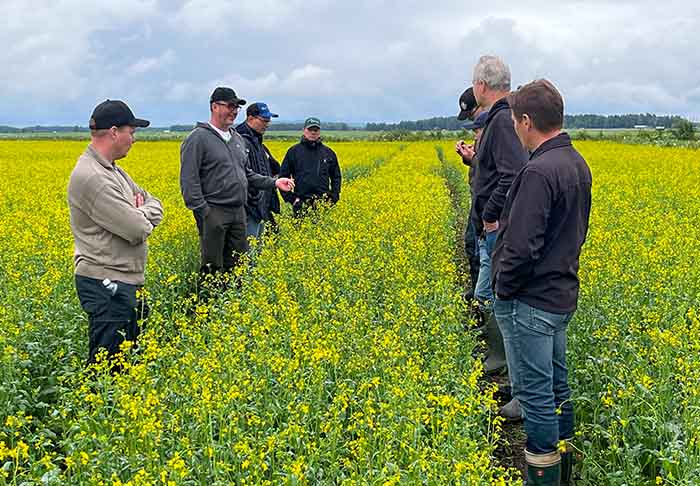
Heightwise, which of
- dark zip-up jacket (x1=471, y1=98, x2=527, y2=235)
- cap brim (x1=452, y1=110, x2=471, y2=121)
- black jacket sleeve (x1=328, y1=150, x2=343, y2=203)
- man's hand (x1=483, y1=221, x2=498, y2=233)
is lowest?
man's hand (x1=483, y1=221, x2=498, y2=233)

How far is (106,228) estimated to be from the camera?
4.85m

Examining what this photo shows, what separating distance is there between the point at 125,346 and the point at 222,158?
3.73 metres

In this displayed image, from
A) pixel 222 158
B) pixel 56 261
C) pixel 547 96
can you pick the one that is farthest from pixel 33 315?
pixel 547 96

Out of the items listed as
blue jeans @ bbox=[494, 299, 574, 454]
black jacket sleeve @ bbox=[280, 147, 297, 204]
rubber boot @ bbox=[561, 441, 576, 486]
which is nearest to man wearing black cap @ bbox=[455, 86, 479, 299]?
blue jeans @ bbox=[494, 299, 574, 454]

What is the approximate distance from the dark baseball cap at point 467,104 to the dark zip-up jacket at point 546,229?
8.37ft

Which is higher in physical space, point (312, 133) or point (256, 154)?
point (312, 133)

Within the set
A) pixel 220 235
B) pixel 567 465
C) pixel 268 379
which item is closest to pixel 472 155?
pixel 220 235

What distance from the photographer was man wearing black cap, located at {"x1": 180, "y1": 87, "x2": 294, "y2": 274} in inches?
293

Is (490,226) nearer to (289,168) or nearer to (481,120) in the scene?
(481,120)

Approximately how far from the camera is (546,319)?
4.20 meters

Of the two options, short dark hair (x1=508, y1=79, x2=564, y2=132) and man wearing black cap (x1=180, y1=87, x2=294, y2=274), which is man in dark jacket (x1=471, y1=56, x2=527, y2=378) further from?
man wearing black cap (x1=180, y1=87, x2=294, y2=274)

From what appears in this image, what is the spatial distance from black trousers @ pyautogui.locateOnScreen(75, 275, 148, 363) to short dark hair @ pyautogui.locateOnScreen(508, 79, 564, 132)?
3.08m

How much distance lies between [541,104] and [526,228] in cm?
75

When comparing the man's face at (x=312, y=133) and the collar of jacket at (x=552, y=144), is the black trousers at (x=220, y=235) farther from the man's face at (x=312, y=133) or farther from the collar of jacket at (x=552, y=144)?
the collar of jacket at (x=552, y=144)
